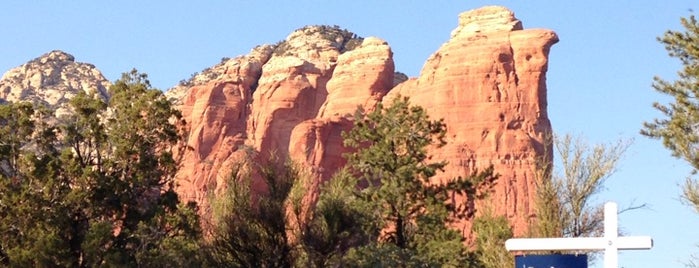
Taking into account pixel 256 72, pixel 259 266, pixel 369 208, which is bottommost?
pixel 259 266

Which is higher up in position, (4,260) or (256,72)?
(256,72)

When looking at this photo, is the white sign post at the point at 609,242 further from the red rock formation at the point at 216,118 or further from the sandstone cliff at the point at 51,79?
the sandstone cliff at the point at 51,79

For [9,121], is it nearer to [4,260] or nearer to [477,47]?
[4,260]

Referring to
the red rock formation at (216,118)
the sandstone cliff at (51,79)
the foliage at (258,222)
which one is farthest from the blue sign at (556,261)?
the sandstone cliff at (51,79)

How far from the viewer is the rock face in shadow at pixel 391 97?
98.7 m

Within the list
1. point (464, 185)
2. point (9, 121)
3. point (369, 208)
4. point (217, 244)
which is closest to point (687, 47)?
point (217, 244)

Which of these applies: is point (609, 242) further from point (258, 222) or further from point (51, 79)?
point (51, 79)

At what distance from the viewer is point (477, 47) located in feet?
339

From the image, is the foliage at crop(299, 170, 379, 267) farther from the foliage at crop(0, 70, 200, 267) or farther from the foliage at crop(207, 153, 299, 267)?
the foliage at crop(0, 70, 200, 267)

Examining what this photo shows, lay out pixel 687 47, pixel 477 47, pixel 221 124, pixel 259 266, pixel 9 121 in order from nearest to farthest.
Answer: pixel 687 47 < pixel 259 266 < pixel 9 121 < pixel 477 47 < pixel 221 124

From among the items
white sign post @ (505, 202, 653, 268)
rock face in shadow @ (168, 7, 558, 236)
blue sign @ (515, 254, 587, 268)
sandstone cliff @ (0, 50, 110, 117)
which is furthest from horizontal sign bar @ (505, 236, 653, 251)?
sandstone cliff @ (0, 50, 110, 117)

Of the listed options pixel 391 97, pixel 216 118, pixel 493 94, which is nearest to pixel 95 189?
pixel 391 97

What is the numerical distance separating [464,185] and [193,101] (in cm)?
7844

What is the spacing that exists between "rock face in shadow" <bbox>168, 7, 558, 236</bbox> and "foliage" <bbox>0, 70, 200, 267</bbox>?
52197 mm
